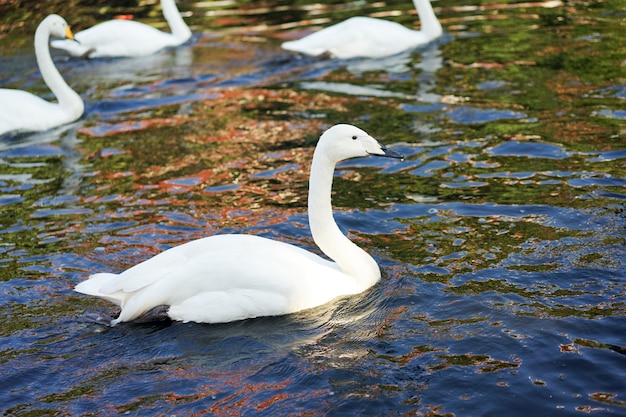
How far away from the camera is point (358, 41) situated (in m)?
14.9

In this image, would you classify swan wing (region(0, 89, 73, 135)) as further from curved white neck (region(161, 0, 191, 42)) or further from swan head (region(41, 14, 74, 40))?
curved white neck (region(161, 0, 191, 42))

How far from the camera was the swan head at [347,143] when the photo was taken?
7.22m

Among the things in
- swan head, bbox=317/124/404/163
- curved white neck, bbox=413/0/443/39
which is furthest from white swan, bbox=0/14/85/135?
swan head, bbox=317/124/404/163

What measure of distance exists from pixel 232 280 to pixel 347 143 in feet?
4.36

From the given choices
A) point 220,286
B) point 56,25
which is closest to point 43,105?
point 56,25

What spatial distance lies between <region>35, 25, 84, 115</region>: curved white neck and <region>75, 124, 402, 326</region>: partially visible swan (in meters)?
6.17

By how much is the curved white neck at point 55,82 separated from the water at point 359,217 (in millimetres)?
323

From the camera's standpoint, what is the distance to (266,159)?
1098cm

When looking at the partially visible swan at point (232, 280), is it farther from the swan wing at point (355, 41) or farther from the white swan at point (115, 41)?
the white swan at point (115, 41)

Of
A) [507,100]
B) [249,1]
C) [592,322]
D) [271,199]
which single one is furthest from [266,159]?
[249,1]

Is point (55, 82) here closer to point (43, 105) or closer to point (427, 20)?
point (43, 105)

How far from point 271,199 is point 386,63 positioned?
229 inches

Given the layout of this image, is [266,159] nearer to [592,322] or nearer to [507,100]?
[507,100]

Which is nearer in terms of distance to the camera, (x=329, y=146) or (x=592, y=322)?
(x=592, y=322)
